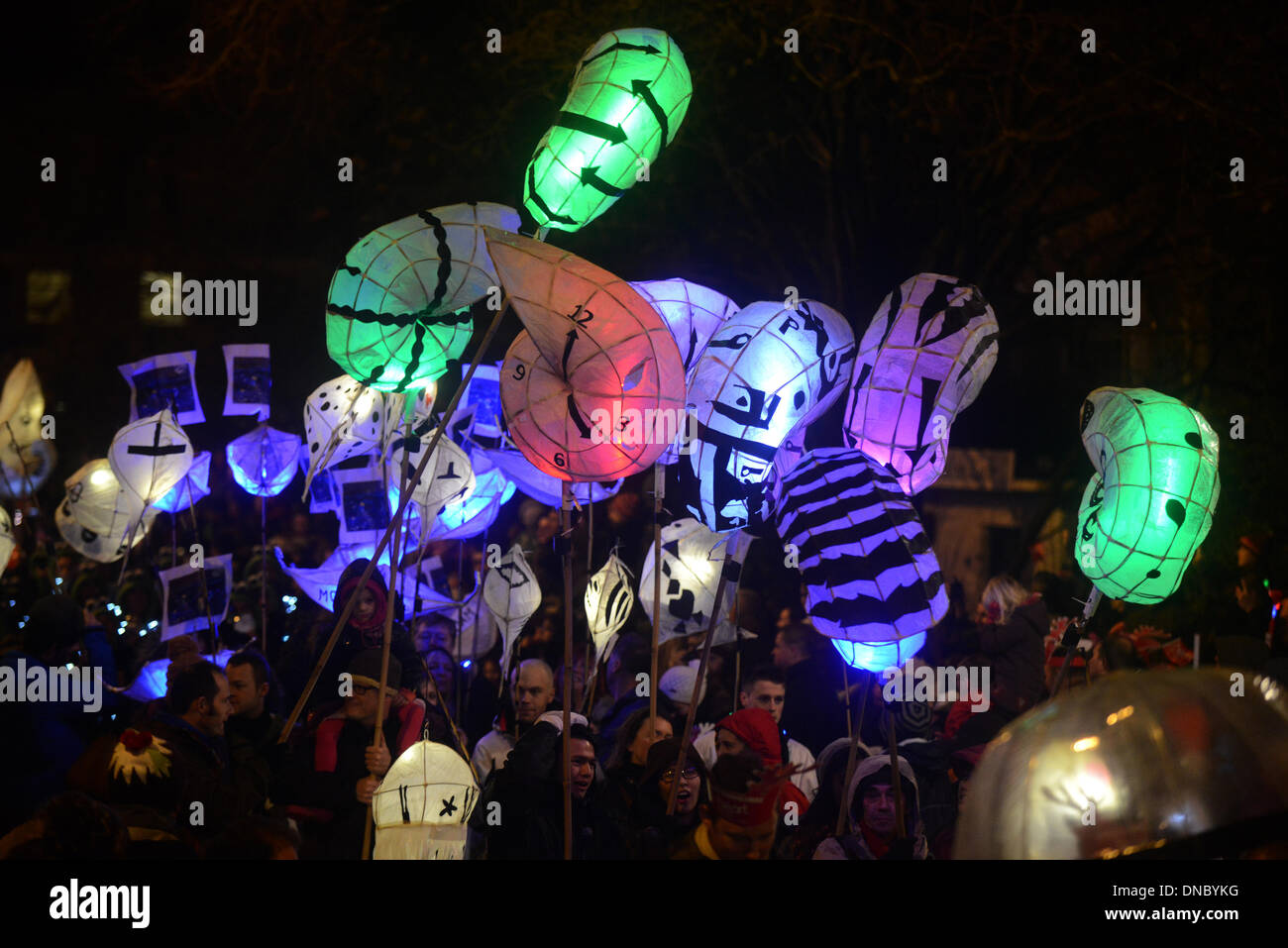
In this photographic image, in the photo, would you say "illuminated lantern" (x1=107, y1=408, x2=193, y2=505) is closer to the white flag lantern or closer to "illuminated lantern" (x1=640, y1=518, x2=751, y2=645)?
the white flag lantern

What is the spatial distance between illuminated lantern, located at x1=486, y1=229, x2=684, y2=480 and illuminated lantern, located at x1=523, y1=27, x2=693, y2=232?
0.76 meters

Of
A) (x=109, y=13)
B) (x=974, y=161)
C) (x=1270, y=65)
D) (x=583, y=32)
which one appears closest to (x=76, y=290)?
(x=109, y=13)

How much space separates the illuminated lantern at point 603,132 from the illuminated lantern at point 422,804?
97.1 inches

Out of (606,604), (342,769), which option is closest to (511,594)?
(606,604)

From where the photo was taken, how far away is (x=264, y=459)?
9.03m

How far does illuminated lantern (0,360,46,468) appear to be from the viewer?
10.4m

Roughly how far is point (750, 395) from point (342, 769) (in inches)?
93.1

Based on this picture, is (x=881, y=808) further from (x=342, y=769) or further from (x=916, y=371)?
(x=342, y=769)

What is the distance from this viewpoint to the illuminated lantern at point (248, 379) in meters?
8.50

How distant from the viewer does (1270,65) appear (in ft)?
33.2

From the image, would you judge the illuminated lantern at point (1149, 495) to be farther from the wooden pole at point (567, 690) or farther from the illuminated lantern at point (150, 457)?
the illuminated lantern at point (150, 457)
